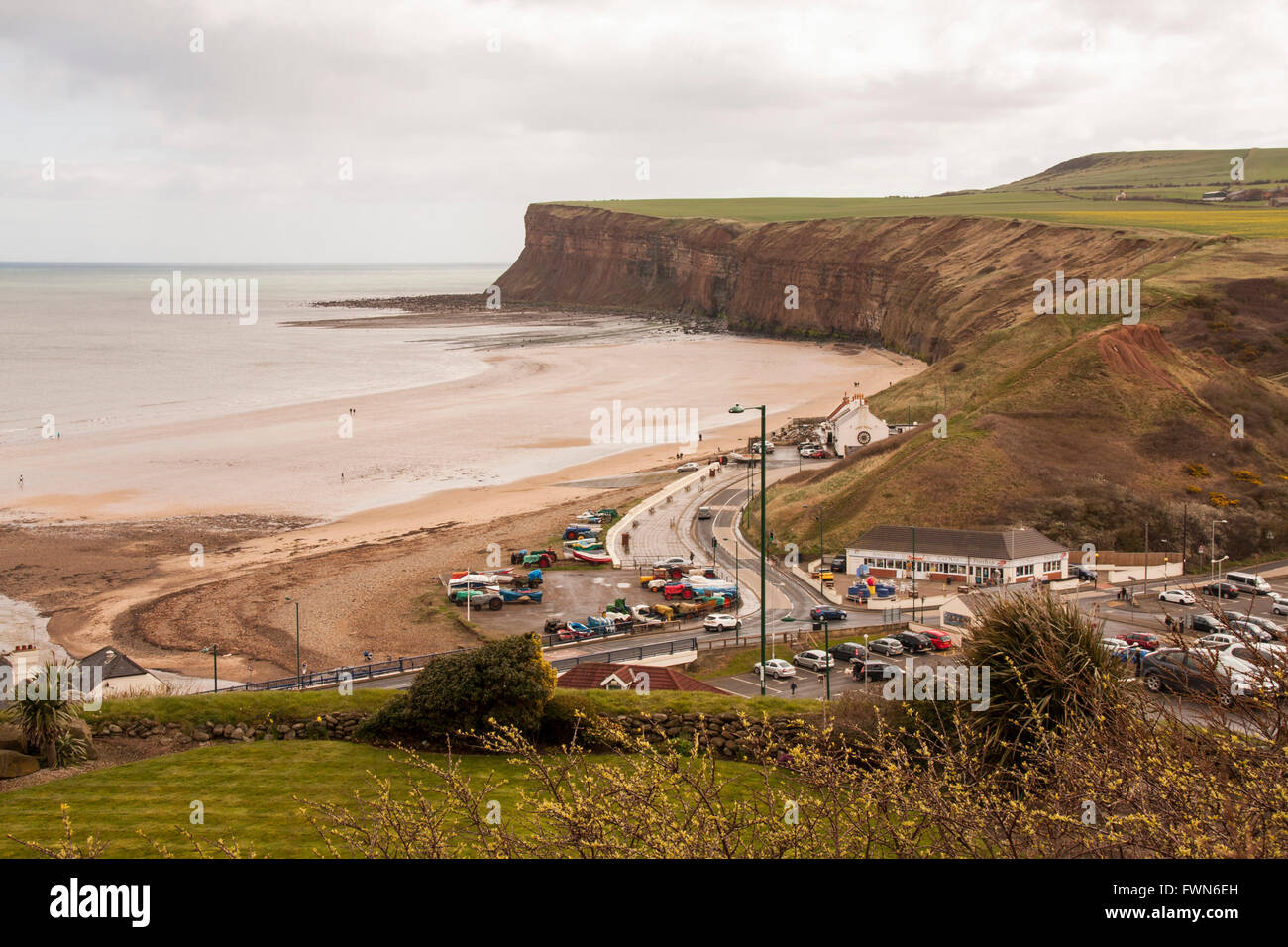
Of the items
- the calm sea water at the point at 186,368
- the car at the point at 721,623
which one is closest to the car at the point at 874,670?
the car at the point at 721,623

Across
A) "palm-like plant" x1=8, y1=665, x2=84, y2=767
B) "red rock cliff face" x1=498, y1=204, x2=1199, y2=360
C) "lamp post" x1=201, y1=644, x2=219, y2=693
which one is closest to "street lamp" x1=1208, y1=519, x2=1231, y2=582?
"lamp post" x1=201, y1=644, x2=219, y2=693

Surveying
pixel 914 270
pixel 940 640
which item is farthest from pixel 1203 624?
pixel 914 270

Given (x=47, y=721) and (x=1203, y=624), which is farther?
(x=1203, y=624)

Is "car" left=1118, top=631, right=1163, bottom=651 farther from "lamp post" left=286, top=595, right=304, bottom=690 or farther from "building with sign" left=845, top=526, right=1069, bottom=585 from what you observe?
"lamp post" left=286, top=595, right=304, bottom=690

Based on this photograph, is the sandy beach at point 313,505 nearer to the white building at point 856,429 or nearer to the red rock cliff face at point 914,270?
the white building at point 856,429

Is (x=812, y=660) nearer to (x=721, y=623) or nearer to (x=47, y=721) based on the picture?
(x=721, y=623)
